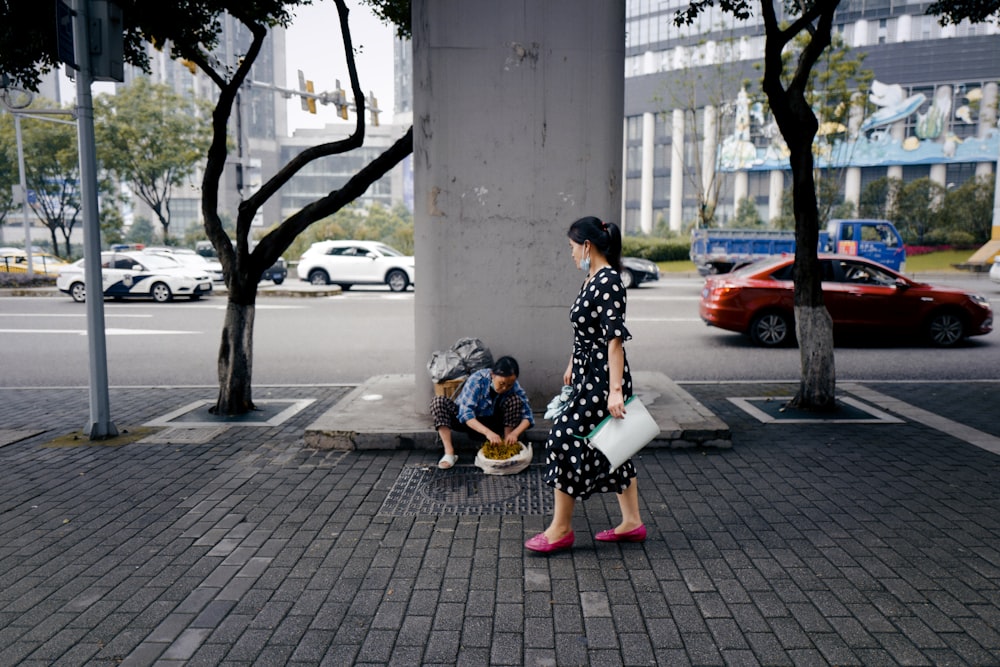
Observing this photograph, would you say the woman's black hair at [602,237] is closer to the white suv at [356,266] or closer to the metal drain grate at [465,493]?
the metal drain grate at [465,493]

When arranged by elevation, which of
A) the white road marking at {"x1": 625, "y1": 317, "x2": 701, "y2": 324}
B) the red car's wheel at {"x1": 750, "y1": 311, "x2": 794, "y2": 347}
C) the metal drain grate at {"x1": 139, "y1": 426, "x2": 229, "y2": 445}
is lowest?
the metal drain grate at {"x1": 139, "y1": 426, "x2": 229, "y2": 445}

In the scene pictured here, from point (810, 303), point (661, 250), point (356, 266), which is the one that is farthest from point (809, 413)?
point (661, 250)

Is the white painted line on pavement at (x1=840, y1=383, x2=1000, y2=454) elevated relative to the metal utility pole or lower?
lower

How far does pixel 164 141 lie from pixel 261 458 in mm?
32043

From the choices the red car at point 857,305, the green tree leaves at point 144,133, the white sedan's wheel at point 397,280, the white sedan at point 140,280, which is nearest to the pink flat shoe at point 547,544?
the red car at point 857,305

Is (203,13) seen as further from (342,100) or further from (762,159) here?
(762,159)

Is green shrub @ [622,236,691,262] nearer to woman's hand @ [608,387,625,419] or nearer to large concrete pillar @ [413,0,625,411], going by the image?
large concrete pillar @ [413,0,625,411]

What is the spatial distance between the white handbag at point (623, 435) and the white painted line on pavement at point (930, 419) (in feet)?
12.4

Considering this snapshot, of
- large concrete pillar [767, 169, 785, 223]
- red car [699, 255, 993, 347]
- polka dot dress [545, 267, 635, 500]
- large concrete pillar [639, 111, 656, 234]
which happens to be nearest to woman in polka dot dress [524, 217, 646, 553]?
polka dot dress [545, 267, 635, 500]

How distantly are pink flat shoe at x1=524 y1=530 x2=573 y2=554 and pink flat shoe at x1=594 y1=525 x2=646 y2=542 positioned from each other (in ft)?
0.69

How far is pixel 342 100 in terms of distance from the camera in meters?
22.9

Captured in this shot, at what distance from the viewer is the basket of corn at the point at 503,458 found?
5277 mm

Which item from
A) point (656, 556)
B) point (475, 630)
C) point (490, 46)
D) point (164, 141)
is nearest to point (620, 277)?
point (656, 556)

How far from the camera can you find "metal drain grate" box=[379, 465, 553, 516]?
4.68 meters
